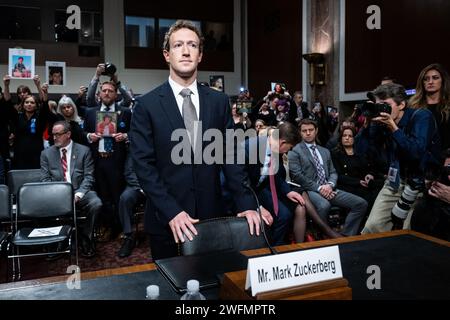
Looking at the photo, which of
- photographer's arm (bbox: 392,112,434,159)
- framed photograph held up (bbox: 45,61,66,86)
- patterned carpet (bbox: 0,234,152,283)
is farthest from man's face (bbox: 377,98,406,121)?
framed photograph held up (bbox: 45,61,66,86)

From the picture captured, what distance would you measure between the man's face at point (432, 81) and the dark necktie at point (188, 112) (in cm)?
176

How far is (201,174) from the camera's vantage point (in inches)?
63.9

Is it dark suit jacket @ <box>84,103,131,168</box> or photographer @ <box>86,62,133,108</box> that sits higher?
photographer @ <box>86,62,133,108</box>

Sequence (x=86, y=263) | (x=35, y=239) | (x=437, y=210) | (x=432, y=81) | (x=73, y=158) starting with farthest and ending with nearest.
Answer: (x=73, y=158), (x=86, y=263), (x=35, y=239), (x=432, y=81), (x=437, y=210)

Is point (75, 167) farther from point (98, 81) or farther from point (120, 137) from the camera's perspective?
point (98, 81)

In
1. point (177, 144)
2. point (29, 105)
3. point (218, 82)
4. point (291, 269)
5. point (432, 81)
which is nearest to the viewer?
point (291, 269)

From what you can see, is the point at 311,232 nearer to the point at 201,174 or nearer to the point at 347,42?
the point at 201,174

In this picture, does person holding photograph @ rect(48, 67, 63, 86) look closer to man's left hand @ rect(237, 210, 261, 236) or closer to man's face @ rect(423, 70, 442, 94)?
man's face @ rect(423, 70, 442, 94)

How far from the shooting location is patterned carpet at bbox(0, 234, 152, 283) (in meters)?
3.16

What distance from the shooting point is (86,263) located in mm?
3371

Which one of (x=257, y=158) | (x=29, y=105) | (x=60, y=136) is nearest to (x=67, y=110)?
(x=29, y=105)

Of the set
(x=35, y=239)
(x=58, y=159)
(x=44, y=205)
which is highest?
(x=58, y=159)

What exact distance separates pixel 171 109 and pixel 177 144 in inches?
5.5
